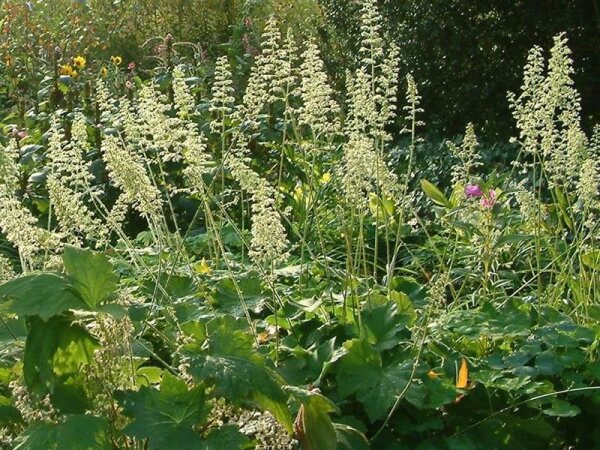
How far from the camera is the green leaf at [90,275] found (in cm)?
231

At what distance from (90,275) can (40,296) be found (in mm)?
121

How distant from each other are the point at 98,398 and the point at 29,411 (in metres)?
0.15

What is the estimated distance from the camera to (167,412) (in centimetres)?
234

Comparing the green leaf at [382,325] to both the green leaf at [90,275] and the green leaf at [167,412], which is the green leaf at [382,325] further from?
the green leaf at [90,275]

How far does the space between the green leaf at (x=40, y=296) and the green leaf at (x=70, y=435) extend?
221 millimetres

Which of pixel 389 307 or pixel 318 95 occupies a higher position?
pixel 318 95

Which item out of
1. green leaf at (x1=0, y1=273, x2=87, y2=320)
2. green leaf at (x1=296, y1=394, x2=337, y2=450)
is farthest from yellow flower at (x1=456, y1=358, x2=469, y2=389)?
green leaf at (x1=0, y1=273, x2=87, y2=320)

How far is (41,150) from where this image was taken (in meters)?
6.52

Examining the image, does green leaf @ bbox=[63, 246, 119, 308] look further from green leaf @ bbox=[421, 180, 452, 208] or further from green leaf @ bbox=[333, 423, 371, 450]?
green leaf @ bbox=[421, 180, 452, 208]

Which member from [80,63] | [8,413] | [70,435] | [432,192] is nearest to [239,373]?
[70,435]

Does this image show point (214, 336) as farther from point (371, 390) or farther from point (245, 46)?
point (245, 46)

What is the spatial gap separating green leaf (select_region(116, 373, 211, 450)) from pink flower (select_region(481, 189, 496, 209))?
1441 millimetres

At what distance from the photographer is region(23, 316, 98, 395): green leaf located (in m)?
2.30

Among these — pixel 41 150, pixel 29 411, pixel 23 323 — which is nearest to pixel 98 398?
pixel 29 411
